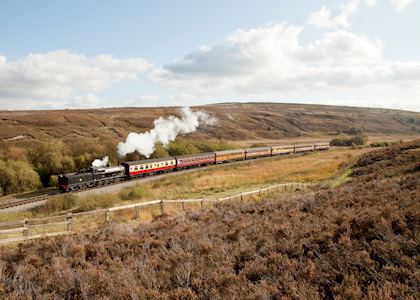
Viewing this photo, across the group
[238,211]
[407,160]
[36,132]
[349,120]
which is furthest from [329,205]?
[349,120]

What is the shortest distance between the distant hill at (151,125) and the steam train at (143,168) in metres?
19.7

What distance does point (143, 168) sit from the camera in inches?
1677

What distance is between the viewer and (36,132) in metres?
81.0

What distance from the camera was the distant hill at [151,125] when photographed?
271ft

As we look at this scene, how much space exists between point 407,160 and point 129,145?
35386mm

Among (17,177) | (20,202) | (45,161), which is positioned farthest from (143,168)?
(20,202)

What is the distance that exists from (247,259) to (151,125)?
110170 mm

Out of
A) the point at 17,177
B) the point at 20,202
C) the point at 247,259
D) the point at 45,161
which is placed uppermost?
the point at 247,259

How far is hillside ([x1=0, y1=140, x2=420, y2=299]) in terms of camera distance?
20.1 ft

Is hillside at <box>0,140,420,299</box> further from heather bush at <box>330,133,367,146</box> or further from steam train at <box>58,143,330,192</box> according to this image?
heather bush at <box>330,133,367,146</box>

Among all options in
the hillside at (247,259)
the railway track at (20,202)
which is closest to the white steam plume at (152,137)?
the railway track at (20,202)

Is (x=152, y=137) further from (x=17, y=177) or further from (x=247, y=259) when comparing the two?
(x=247, y=259)

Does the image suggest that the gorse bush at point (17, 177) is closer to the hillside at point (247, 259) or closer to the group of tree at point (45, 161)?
the group of tree at point (45, 161)

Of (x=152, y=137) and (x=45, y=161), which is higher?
(x=152, y=137)
